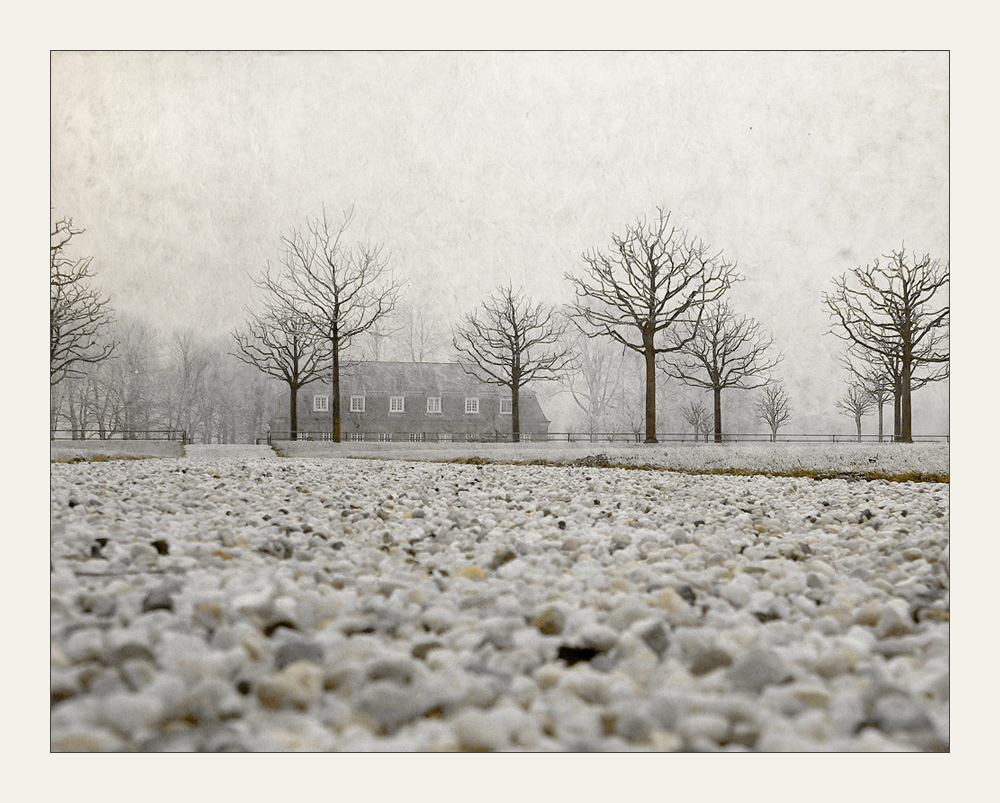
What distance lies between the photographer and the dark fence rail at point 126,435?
5.55m

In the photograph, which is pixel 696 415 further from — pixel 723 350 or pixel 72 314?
pixel 72 314

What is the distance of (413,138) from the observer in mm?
5438

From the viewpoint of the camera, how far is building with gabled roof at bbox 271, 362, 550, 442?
9.56 meters

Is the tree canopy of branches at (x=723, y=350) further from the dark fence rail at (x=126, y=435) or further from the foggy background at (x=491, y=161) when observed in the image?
the dark fence rail at (x=126, y=435)

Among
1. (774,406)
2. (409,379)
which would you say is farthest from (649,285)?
(409,379)

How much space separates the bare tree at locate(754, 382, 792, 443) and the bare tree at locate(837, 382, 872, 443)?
30.4 inches

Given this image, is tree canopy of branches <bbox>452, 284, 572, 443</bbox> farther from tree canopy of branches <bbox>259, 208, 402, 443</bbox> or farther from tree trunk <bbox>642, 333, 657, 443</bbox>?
tree trunk <bbox>642, 333, 657, 443</bbox>

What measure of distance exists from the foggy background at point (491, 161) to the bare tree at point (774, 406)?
117 centimetres

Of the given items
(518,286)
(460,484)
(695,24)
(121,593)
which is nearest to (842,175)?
(695,24)

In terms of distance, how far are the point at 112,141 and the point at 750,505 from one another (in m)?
4.90

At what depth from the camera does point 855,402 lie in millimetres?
7023
